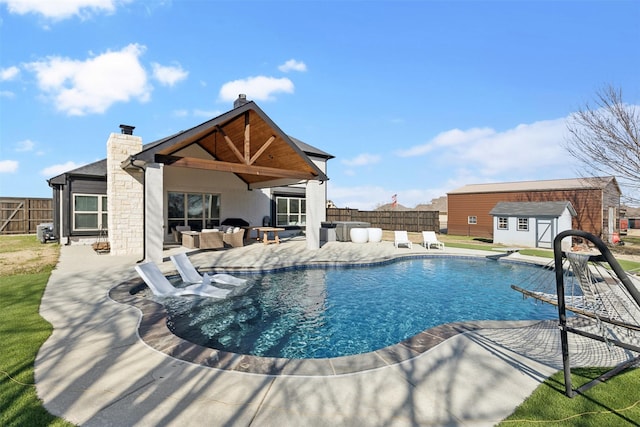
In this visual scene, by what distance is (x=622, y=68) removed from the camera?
581 inches

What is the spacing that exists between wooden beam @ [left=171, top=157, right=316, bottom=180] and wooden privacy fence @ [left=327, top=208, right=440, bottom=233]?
14.9 meters

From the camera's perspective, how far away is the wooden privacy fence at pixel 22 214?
71.9 ft

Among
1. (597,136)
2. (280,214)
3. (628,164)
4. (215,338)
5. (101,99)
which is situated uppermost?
(101,99)

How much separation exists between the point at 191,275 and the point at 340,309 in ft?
13.5

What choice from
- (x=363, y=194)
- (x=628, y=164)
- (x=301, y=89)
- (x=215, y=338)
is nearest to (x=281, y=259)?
(x=215, y=338)

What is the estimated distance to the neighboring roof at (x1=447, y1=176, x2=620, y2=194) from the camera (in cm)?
2024

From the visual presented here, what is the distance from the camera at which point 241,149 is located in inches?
569

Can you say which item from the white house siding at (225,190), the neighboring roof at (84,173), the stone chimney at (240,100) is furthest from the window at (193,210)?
the stone chimney at (240,100)

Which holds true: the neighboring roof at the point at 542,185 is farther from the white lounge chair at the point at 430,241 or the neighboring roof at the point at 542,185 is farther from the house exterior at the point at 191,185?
the house exterior at the point at 191,185

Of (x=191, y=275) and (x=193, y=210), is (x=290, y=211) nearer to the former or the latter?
(x=193, y=210)

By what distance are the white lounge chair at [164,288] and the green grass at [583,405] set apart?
5992 mm

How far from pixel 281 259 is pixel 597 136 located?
697 inches

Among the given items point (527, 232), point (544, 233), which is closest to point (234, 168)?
point (527, 232)

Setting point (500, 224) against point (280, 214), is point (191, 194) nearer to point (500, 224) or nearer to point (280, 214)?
point (280, 214)
